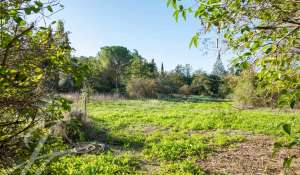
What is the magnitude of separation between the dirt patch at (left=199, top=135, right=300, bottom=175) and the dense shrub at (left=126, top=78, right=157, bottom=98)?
26.0 meters

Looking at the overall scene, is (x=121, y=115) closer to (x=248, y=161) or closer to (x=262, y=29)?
(x=248, y=161)

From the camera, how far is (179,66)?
64.4 m

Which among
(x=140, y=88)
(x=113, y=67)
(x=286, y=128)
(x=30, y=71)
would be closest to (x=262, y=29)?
(x=286, y=128)

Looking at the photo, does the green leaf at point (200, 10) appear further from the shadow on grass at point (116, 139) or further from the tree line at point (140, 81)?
the tree line at point (140, 81)

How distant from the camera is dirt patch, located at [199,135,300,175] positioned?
6848mm

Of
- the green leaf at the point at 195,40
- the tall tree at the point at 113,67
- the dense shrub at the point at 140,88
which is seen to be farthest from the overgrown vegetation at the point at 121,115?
the tall tree at the point at 113,67

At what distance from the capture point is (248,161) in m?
7.57

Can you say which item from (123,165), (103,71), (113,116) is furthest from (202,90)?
(123,165)

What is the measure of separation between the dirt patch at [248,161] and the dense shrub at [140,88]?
25981mm

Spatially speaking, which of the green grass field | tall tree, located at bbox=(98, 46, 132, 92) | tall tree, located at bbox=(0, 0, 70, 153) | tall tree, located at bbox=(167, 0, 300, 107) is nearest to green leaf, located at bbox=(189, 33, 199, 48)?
tall tree, located at bbox=(167, 0, 300, 107)

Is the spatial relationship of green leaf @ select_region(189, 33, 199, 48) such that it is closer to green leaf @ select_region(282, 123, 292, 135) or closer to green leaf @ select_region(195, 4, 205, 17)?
green leaf @ select_region(195, 4, 205, 17)

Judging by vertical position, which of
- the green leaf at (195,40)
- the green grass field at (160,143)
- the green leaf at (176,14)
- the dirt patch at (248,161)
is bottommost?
the dirt patch at (248,161)

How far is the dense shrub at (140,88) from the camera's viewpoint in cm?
3493

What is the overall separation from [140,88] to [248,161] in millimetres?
27748
